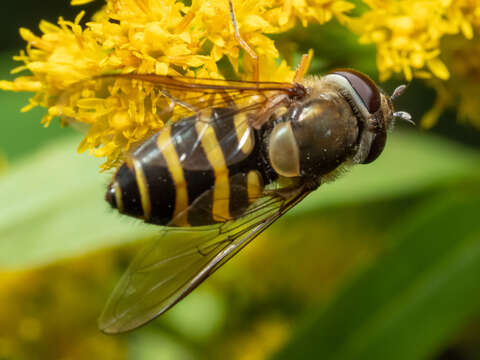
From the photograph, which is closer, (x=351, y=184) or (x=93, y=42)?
(x=93, y=42)

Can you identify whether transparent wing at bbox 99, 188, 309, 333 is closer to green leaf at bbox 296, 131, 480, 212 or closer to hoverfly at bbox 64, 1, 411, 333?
hoverfly at bbox 64, 1, 411, 333

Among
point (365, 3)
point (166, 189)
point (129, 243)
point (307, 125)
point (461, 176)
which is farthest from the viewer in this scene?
point (461, 176)

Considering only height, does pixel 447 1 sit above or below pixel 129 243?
above

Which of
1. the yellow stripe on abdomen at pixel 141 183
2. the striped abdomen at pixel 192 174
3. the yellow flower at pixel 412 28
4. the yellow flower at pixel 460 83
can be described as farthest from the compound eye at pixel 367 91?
the yellow stripe on abdomen at pixel 141 183

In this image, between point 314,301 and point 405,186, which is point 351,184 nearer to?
point 405,186

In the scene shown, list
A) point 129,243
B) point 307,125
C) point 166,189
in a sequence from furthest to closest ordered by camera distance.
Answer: point 129,243, point 307,125, point 166,189

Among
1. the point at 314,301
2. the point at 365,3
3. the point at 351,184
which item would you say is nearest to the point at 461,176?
the point at 351,184

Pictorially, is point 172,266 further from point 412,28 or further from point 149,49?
point 412,28
